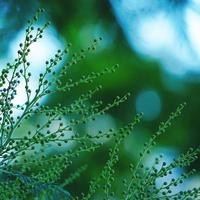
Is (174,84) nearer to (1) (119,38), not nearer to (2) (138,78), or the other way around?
(2) (138,78)

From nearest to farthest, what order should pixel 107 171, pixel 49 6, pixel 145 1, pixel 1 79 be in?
pixel 1 79 → pixel 107 171 → pixel 49 6 → pixel 145 1

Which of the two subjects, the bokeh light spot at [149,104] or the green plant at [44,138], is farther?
the bokeh light spot at [149,104]

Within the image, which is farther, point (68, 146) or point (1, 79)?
point (68, 146)

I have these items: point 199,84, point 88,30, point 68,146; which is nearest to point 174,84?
point 199,84

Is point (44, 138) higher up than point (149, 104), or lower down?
lower down

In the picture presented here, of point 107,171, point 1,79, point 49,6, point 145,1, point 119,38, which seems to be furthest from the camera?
point 119,38

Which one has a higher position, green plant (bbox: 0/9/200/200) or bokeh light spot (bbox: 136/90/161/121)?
bokeh light spot (bbox: 136/90/161/121)

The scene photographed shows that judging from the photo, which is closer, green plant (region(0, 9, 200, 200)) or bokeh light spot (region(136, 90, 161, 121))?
green plant (region(0, 9, 200, 200))

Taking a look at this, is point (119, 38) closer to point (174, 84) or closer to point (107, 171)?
point (174, 84)

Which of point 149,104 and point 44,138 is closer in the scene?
point 44,138

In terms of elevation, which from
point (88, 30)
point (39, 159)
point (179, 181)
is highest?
point (88, 30)

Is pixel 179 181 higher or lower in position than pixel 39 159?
lower
